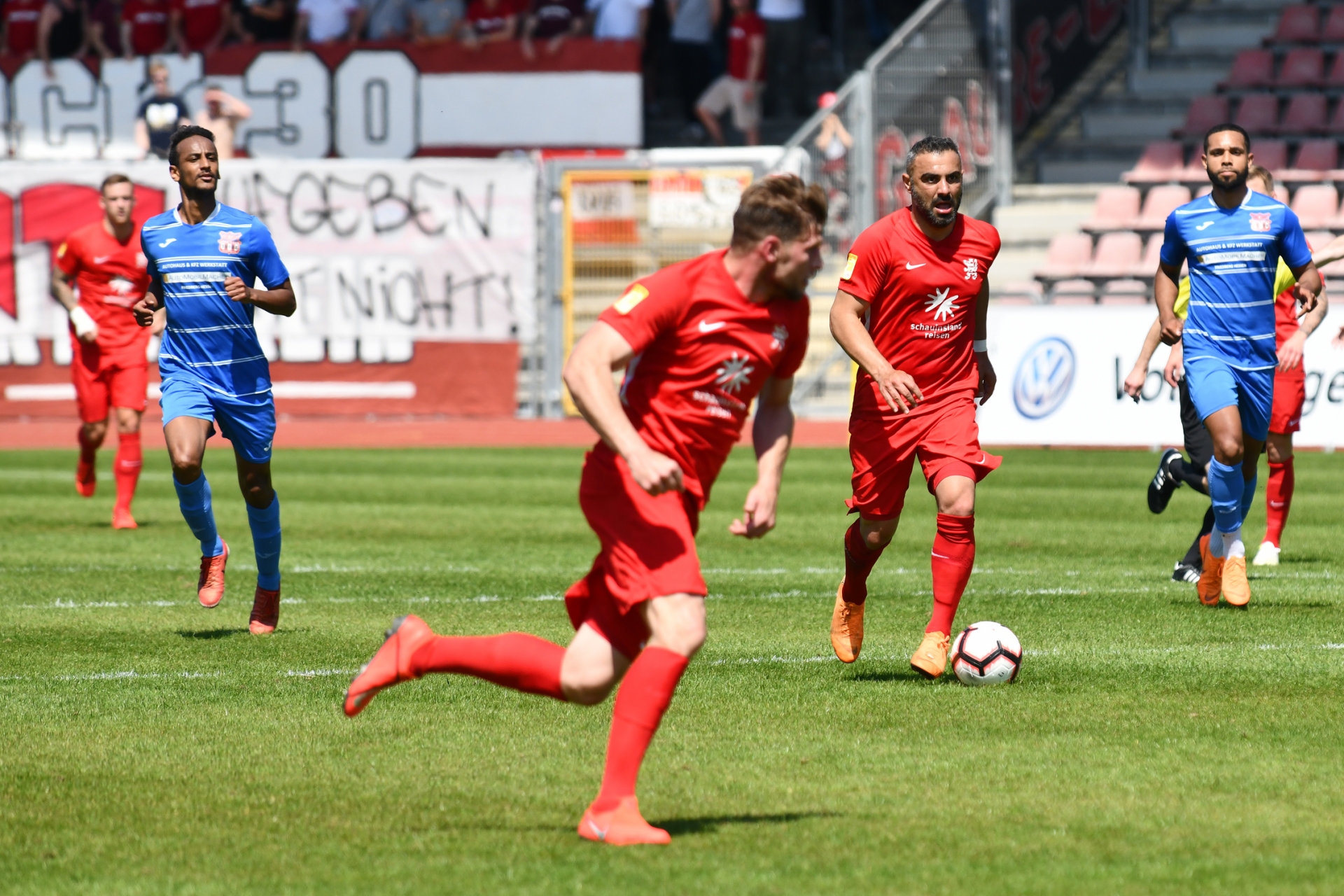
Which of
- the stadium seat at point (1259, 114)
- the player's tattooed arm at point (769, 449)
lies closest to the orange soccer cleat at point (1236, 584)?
the player's tattooed arm at point (769, 449)

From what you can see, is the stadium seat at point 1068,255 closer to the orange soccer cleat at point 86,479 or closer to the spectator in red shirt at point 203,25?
the orange soccer cleat at point 86,479

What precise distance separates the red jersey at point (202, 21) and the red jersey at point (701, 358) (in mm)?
25429

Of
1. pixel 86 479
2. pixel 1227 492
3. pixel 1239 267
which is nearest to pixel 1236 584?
pixel 1227 492

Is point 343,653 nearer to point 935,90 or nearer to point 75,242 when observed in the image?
point 75,242

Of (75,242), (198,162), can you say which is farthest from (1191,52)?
(198,162)

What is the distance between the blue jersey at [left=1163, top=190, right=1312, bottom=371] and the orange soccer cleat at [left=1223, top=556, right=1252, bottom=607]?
0.99 m

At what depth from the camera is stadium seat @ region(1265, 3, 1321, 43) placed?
2609 cm

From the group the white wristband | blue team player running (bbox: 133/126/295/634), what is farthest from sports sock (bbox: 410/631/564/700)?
the white wristband

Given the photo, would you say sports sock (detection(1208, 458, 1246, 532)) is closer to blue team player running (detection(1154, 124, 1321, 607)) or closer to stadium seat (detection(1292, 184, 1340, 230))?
blue team player running (detection(1154, 124, 1321, 607))

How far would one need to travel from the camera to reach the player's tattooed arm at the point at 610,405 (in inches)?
189

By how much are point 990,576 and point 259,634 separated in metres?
4.39

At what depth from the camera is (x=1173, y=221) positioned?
944 cm

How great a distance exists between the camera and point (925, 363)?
7816 mm

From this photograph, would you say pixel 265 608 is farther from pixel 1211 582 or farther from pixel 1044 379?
pixel 1044 379
